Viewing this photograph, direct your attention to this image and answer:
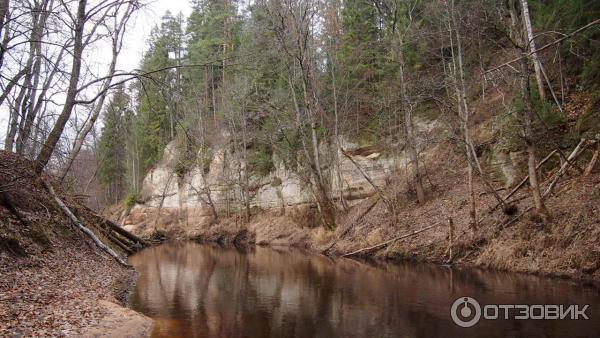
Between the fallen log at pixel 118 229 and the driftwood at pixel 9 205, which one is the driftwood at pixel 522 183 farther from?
the fallen log at pixel 118 229

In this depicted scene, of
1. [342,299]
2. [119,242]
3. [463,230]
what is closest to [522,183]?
[463,230]

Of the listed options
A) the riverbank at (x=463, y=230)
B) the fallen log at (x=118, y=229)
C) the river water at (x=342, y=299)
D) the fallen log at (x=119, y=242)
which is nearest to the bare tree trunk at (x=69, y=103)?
the river water at (x=342, y=299)

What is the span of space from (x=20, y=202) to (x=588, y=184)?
1827cm

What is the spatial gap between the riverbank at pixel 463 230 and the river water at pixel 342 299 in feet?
3.22

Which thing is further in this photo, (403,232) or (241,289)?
(403,232)

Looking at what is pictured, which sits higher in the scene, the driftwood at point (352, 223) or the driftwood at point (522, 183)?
the driftwood at point (522, 183)

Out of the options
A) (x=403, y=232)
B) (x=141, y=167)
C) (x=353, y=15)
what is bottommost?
(x=403, y=232)

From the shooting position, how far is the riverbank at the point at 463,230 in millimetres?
13641

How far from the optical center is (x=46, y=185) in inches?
637

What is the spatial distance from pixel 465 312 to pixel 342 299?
10.8 feet

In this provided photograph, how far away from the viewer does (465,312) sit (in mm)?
10445

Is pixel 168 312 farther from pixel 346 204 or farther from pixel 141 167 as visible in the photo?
pixel 141 167

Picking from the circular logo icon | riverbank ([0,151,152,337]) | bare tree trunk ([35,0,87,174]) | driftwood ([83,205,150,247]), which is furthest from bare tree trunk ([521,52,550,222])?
driftwood ([83,205,150,247])

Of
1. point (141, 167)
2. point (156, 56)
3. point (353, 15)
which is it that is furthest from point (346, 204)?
point (141, 167)
